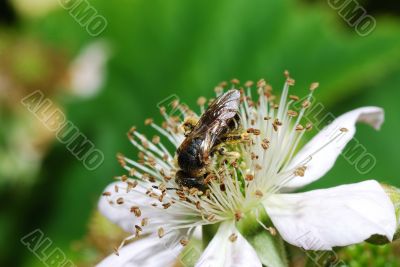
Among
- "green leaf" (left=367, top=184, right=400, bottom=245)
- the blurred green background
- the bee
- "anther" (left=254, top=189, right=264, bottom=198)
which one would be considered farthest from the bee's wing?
the blurred green background

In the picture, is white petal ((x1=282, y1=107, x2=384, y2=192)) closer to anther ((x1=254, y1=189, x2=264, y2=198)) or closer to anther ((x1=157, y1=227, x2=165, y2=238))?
anther ((x1=254, y1=189, x2=264, y2=198))

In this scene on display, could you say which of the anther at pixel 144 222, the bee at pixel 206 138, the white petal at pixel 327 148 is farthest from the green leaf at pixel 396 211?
the anther at pixel 144 222

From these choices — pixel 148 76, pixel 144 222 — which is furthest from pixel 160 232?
pixel 148 76

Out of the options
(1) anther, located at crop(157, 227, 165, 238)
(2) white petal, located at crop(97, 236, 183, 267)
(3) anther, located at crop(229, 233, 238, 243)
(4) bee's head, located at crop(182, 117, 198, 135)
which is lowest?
(3) anther, located at crop(229, 233, 238, 243)

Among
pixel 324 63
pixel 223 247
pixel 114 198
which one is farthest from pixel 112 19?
pixel 223 247

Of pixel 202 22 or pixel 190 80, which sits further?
pixel 202 22

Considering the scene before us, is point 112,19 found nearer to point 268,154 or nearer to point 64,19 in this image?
point 64,19

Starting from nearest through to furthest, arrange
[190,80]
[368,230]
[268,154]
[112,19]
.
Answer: [368,230]
[268,154]
[190,80]
[112,19]

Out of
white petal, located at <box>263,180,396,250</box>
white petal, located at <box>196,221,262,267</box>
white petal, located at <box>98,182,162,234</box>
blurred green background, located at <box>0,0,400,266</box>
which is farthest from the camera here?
blurred green background, located at <box>0,0,400,266</box>
